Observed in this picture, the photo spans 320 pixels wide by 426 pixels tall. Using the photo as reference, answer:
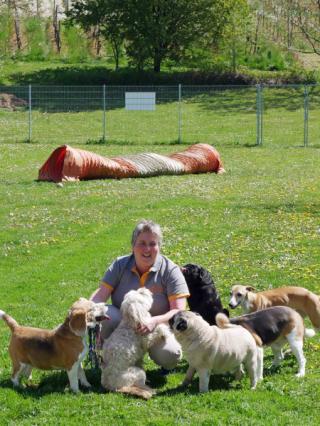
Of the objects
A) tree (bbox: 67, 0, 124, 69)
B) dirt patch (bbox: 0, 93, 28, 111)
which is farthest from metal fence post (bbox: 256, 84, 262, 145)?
tree (bbox: 67, 0, 124, 69)

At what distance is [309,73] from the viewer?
4441cm

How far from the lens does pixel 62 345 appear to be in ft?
23.2

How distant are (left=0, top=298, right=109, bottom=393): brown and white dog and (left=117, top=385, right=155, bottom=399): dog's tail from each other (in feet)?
1.51

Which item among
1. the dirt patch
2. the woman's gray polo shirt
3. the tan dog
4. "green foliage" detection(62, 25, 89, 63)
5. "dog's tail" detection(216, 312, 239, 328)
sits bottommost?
the tan dog

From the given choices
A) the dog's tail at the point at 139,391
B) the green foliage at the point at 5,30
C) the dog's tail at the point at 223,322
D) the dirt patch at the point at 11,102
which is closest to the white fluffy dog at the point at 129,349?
the dog's tail at the point at 139,391

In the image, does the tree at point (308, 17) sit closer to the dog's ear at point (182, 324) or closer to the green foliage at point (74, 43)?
the green foliage at point (74, 43)

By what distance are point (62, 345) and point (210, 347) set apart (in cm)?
133

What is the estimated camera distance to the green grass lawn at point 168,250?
6.70 m

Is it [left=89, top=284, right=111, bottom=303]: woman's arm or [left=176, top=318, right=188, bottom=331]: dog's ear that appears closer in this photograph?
[left=176, top=318, right=188, bottom=331]: dog's ear

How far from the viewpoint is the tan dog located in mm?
8703

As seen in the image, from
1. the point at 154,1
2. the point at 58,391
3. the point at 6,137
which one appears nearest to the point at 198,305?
the point at 58,391

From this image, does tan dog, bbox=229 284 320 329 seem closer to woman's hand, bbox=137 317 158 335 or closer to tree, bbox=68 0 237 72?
woman's hand, bbox=137 317 158 335

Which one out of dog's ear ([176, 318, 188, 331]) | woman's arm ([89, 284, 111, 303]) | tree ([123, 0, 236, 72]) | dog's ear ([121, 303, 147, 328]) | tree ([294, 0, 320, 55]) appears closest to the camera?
dog's ear ([176, 318, 188, 331])

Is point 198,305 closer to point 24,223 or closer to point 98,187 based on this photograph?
point 24,223
